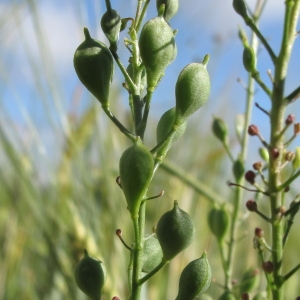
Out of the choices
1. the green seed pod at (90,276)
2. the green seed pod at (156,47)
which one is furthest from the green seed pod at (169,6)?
the green seed pod at (90,276)

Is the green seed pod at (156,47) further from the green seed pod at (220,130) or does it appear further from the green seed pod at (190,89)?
the green seed pod at (220,130)

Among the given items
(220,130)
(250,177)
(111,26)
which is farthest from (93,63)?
(220,130)

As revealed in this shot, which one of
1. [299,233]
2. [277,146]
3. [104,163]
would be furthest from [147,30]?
[299,233]

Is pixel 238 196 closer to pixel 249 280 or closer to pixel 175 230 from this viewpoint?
pixel 249 280

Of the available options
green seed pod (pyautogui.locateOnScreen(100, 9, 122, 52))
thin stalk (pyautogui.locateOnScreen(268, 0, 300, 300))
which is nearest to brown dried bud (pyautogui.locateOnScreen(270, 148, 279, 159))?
thin stalk (pyautogui.locateOnScreen(268, 0, 300, 300))

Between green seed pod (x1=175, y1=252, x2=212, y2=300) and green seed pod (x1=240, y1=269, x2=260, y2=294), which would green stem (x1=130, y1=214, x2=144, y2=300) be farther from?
green seed pod (x1=240, y1=269, x2=260, y2=294)

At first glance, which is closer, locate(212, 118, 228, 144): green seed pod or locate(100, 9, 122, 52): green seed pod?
locate(100, 9, 122, 52): green seed pod

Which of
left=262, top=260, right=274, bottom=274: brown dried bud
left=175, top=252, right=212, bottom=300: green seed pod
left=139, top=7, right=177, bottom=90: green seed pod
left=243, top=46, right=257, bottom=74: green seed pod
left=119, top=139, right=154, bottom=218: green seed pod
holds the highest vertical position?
left=139, top=7, right=177, bottom=90: green seed pod
